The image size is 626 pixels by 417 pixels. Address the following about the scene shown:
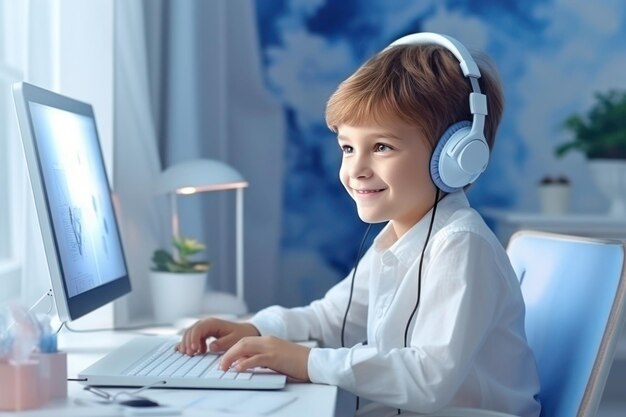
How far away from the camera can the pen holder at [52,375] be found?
3.54ft

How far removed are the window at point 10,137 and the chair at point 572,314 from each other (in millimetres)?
1044

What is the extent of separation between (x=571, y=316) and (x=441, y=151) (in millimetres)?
307

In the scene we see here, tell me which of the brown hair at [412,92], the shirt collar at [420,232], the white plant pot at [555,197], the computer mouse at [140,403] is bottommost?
the computer mouse at [140,403]

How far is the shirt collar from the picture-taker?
55.4 inches

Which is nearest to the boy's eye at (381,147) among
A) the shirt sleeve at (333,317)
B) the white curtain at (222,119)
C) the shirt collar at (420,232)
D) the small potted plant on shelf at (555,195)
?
the shirt collar at (420,232)

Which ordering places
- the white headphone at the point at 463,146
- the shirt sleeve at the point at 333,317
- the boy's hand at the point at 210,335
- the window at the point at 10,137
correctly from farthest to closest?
the window at the point at 10,137 < the shirt sleeve at the point at 333,317 < the boy's hand at the point at 210,335 < the white headphone at the point at 463,146

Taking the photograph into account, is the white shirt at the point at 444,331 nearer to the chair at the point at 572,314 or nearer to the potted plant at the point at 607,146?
the chair at the point at 572,314

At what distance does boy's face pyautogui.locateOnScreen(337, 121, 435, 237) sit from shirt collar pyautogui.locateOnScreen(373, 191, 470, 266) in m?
0.02

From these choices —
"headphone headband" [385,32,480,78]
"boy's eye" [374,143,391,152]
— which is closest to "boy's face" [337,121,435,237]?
"boy's eye" [374,143,391,152]

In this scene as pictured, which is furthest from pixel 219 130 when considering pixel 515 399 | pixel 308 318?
pixel 515 399

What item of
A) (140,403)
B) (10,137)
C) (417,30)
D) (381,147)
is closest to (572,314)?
(381,147)

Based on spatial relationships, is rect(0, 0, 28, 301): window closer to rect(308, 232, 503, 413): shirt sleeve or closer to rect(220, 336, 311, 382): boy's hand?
rect(220, 336, 311, 382): boy's hand

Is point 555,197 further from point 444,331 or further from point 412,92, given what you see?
point 444,331

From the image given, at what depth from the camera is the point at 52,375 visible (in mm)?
1106
